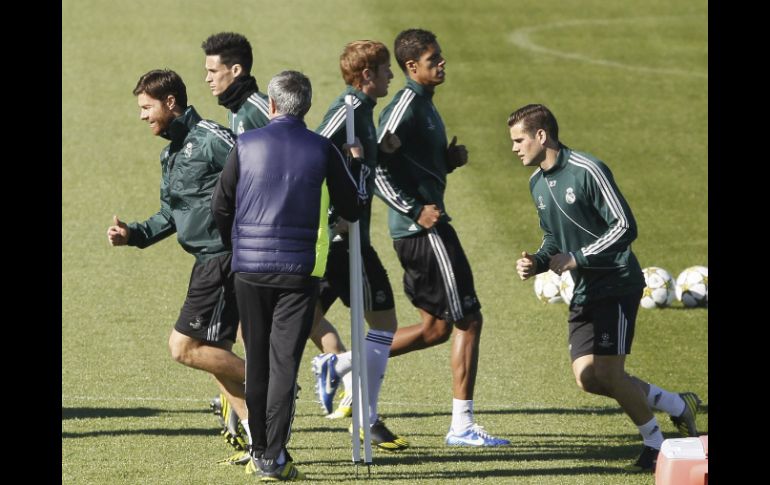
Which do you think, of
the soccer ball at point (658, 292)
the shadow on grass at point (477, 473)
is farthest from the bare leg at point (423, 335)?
the soccer ball at point (658, 292)

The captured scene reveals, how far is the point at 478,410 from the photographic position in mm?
9516

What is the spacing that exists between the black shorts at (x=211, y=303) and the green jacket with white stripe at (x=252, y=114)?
3.03 ft

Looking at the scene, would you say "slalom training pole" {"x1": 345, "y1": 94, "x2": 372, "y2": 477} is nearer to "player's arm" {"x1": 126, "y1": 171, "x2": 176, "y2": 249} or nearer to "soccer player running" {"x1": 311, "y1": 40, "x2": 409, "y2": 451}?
"soccer player running" {"x1": 311, "y1": 40, "x2": 409, "y2": 451}

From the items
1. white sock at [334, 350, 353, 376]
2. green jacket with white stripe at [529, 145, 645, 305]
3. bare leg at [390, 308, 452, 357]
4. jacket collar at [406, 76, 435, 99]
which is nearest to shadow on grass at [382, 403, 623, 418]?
bare leg at [390, 308, 452, 357]

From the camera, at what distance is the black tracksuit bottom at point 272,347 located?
23.1 ft

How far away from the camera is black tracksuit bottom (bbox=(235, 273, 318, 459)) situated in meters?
7.04

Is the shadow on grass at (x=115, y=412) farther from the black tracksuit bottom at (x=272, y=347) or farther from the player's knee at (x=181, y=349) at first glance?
the black tracksuit bottom at (x=272, y=347)

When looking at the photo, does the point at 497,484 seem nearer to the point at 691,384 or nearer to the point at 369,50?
the point at 369,50

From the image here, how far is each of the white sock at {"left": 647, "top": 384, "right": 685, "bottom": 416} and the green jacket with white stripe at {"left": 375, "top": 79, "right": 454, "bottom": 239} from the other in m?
1.67

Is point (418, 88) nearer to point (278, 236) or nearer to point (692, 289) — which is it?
point (278, 236)
